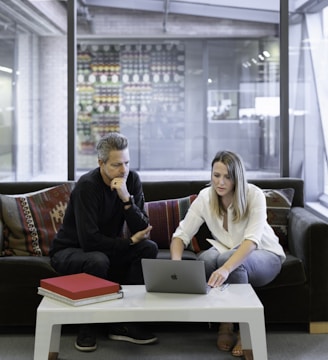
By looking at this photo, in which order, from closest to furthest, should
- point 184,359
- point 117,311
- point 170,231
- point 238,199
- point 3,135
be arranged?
point 117,311, point 184,359, point 238,199, point 170,231, point 3,135

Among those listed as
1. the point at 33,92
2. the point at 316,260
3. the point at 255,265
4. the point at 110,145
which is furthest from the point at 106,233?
the point at 33,92

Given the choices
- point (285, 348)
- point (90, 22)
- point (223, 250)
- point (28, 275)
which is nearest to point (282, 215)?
point (223, 250)

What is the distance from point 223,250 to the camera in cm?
368

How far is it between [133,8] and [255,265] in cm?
269

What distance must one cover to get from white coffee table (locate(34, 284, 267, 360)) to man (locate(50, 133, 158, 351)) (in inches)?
25.9

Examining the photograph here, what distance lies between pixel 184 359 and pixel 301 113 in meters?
2.58

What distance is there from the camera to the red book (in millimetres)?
2830

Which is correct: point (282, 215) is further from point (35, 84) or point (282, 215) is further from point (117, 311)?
point (35, 84)

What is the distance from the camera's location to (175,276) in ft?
9.62

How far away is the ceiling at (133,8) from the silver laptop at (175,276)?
8.88 feet

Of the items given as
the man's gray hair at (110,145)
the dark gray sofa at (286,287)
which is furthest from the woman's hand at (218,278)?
the man's gray hair at (110,145)

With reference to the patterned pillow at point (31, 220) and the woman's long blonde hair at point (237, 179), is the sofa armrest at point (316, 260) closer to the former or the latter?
the woman's long blonde hair at point (237, 179)

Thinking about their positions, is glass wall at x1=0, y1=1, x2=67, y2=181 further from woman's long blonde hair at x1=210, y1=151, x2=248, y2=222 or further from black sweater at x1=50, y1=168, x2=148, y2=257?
woman's long blonde hair at x1=210, y1=151, x2=248, y2=222

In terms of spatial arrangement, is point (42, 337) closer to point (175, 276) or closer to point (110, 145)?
point (175, 276)
